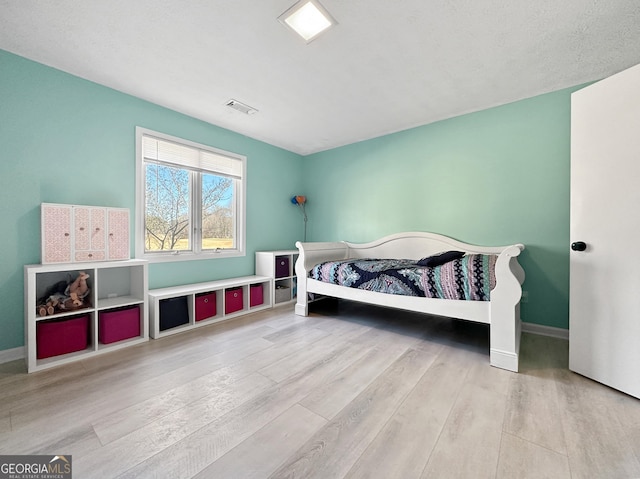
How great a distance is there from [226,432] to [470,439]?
3.58ft

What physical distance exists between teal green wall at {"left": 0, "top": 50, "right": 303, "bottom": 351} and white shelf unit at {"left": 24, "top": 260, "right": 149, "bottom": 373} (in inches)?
8.1

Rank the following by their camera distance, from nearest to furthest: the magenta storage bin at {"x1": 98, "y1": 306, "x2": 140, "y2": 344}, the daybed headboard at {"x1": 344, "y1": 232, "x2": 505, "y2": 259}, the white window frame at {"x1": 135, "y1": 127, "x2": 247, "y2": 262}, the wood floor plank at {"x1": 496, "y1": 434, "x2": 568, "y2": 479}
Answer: the wood floor plank at {"x1": 496, "y1": 434, "x2": 568, "y2": 479}, the magenta storage bin at {"x1": 98, "y1": 306, "x2": 140, "y2": 344}, the white window frame at {"x1": 135, "y1": 127, "x2": 247, "y2": 262}, the daybed headboard at {"x1": 344, "y1": 232, "x2": 505, "y2": 259}

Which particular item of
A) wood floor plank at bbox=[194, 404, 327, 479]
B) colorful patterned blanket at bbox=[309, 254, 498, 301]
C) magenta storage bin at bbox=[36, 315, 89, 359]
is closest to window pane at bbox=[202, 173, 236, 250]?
magenta storage bin at bbox=[36, 315, 89, 359]

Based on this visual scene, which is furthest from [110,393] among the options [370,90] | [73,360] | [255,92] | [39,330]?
[370,90]

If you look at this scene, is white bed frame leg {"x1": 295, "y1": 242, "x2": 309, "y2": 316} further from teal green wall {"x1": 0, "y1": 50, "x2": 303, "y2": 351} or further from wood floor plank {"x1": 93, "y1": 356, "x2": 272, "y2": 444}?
wood floor plank {"x1": 93, "y1": 356, "x2": 272, "y2": 444}

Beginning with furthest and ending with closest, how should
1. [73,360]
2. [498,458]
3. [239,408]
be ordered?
[73,360]
[239,408]
[498,458]

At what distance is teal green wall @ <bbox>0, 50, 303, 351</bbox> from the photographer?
1.88m

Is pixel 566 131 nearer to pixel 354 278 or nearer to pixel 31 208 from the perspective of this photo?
pixel 354 278

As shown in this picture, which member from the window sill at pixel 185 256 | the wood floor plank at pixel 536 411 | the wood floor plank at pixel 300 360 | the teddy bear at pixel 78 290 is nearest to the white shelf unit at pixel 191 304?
the window sill at pixel 185 256

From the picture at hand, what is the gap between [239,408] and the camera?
1332 millimetres

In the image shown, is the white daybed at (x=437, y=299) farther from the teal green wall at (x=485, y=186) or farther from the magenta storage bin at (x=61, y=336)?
the magenta storage bin at (x=61, y=336)

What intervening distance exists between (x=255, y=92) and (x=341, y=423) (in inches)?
105

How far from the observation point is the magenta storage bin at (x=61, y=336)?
70.1 inches

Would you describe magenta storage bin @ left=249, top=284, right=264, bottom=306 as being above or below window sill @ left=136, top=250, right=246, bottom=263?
below
